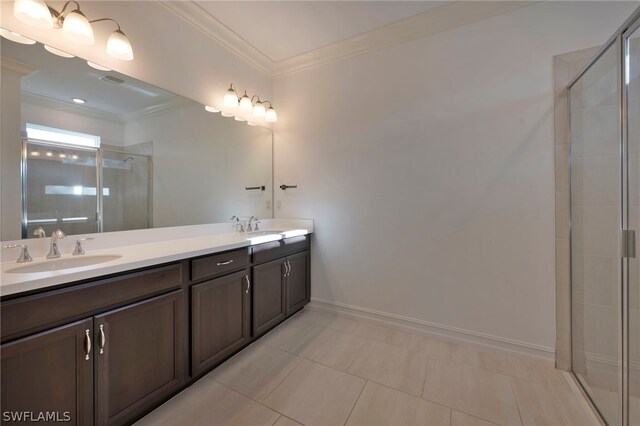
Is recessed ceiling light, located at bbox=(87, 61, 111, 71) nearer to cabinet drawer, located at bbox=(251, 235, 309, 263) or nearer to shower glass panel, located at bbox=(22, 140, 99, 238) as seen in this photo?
shower glass panel, located at bbox=(22, 140, 99, 238)

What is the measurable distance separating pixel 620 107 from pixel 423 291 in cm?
164

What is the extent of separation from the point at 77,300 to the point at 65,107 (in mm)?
1146

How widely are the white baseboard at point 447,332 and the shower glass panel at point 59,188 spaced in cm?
205

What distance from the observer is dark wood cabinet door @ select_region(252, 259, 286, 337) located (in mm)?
1987

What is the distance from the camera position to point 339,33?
228cm

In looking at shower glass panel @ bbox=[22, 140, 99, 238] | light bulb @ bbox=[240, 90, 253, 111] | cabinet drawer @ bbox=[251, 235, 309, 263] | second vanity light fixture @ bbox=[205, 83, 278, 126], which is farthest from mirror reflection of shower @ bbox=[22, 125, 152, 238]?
light bulb @ bbox=[240, 90, 253, 111]

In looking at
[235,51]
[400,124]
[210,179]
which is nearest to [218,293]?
[210,179]

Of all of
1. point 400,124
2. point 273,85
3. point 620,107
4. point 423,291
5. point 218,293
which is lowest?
point 423,291

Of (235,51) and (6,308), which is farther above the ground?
(235,51)

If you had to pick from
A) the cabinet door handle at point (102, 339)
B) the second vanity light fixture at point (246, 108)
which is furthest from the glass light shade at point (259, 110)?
the cabinet door handle at point (102, 339)

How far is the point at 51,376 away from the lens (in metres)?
0.99

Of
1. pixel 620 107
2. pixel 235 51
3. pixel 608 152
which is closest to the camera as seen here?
pixel 620 107

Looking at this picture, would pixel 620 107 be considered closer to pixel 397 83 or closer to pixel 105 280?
pixel 397 83

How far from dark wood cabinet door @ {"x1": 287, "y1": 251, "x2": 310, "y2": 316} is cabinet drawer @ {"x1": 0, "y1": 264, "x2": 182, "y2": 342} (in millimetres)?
1162
